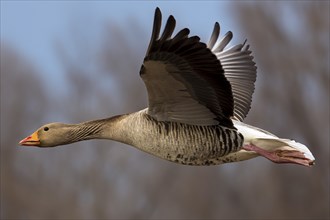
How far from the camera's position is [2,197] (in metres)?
31.1

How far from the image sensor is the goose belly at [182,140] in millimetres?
8156

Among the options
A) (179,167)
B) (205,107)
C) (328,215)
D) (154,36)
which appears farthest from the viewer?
(179,167)

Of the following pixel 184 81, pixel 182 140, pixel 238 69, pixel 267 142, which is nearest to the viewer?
pixel 184 81

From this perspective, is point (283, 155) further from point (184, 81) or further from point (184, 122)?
point (184, 81)

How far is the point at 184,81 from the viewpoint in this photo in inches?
310

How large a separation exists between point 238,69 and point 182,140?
1476 millimetres

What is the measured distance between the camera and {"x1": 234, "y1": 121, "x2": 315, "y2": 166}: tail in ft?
27.5

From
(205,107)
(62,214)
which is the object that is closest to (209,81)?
(205,107)

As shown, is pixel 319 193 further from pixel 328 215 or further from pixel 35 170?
pixel 35 170

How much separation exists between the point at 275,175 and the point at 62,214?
5.94m

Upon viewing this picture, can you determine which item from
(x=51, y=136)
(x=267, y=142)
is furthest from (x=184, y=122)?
(x=51, y=136)

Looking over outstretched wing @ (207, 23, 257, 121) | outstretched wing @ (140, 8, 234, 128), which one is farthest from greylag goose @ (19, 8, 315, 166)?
outstretched wing @ (207, 23, 257, 121)

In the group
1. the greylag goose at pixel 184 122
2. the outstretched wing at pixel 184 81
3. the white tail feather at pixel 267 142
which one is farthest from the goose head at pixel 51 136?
the white tail feather at pixel 267 142

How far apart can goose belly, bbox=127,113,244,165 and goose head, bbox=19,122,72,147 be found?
72 cm
